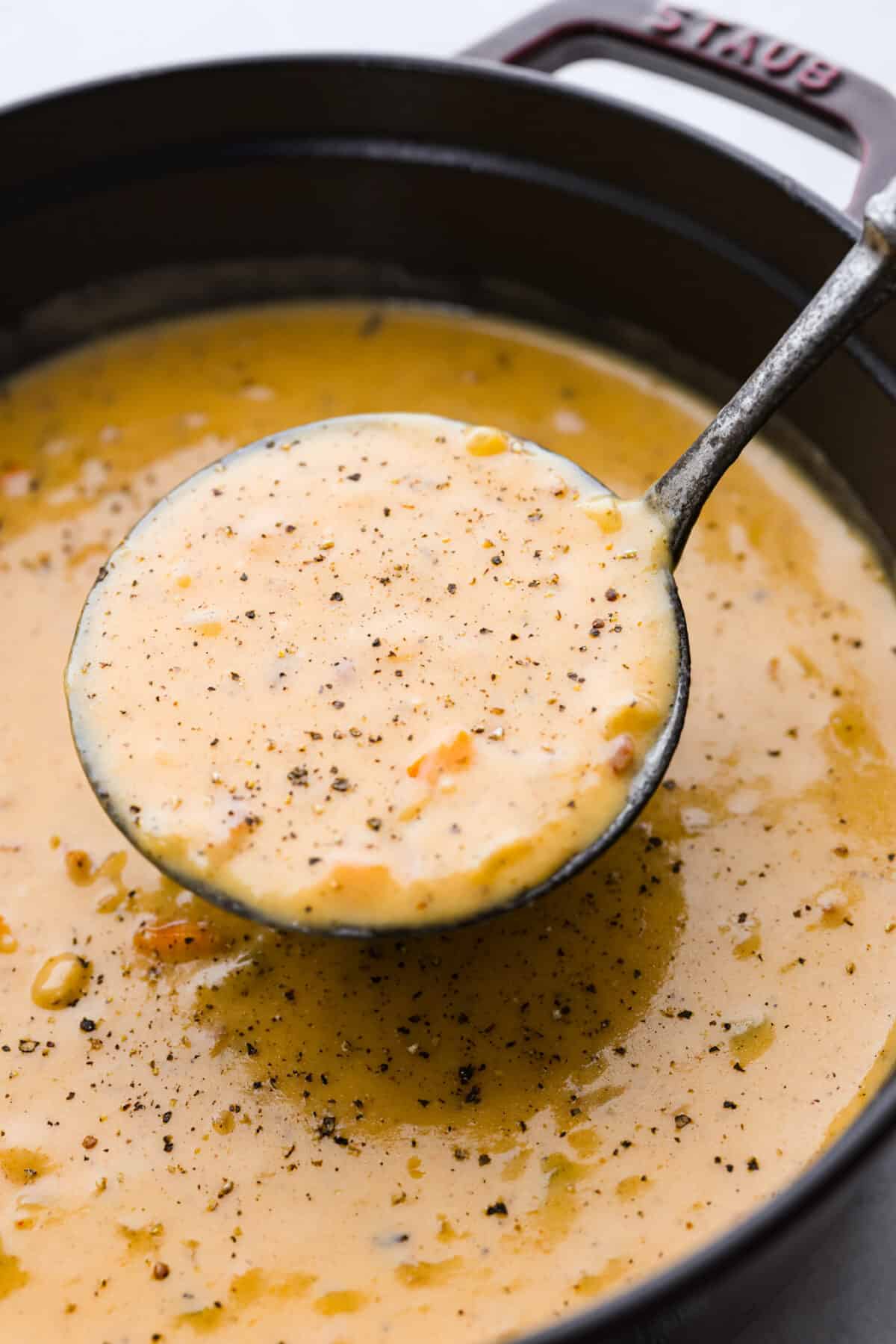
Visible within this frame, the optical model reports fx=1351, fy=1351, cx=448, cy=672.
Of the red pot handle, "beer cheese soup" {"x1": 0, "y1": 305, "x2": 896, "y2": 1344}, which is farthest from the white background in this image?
"beer cheese soup" {"x1": 0, "y1": 305, "x2": 896, "y2": 1344}

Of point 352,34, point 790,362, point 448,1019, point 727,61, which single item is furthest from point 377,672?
point 352,34

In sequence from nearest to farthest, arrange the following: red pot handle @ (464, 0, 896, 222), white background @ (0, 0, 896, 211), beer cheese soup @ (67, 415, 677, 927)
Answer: beer cheese soup @ (67, 415, 677, 927) → red pot handle @ (464, 0, 896, 222) → white background @ (0, 0, 896, 211)

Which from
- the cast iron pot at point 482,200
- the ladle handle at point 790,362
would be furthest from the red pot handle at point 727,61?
the ladle handle at point 790,362

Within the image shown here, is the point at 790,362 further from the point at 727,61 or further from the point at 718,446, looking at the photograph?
the point at 727,61

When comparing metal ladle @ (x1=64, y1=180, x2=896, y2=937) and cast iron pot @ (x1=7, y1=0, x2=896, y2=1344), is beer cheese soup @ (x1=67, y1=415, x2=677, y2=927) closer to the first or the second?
metal ladle @ (x1=64, y1=180, x2=896, y2=937)

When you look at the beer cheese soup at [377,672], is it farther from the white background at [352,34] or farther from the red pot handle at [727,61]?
the white background at [352,34]

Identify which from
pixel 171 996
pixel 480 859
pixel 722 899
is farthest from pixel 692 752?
pixel 171 996
